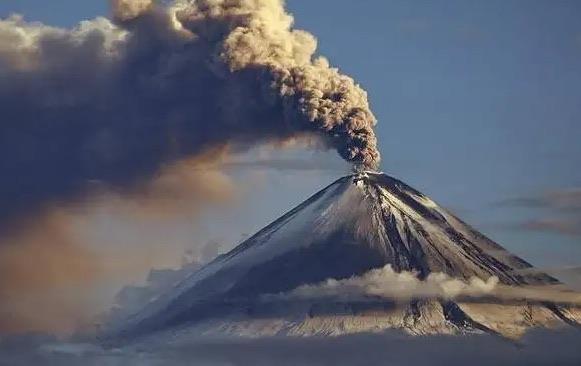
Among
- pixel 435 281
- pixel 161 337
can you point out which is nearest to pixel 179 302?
pixel 161 337

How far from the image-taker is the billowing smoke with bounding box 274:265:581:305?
67688mm

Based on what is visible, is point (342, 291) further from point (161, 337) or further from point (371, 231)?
point (161, 337)

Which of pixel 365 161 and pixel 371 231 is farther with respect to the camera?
pixel 371 231

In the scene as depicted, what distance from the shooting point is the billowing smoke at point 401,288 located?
6769cm

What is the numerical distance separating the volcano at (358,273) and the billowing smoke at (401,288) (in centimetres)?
32

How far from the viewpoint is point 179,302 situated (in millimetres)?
73750

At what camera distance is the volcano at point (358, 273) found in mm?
68438

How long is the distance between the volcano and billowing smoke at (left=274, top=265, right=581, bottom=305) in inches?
12.8

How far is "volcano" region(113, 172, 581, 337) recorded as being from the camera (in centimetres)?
6844

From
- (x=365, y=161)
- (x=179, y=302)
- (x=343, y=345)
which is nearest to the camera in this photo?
(x=365, y=161)

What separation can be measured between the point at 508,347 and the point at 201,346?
1797cm

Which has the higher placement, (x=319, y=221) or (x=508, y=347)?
(x=319, y=221)

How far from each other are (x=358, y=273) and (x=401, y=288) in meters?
2.58

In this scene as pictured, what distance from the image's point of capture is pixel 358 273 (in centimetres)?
6775
